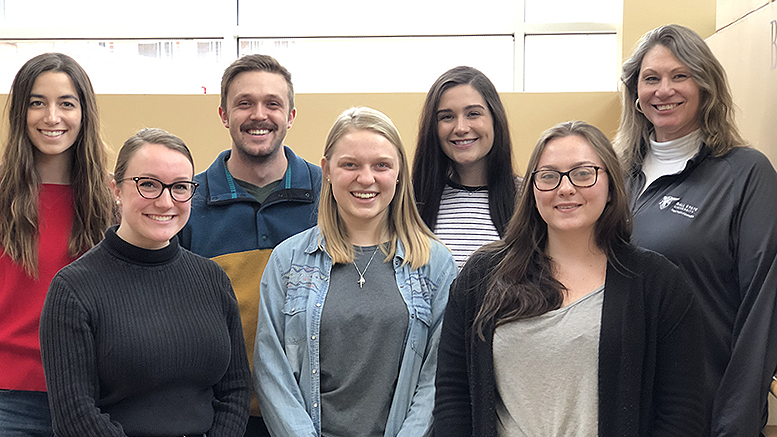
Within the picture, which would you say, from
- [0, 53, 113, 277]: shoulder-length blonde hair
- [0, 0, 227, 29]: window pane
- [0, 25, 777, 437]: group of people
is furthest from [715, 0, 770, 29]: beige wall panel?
[0, 0, 227, 29]: window pane

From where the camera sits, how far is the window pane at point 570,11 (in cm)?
525

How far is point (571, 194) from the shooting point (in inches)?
66.9

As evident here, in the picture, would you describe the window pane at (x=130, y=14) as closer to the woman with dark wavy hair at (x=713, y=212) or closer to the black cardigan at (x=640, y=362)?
the woman with dark wavy hair at (x=713, y=212)

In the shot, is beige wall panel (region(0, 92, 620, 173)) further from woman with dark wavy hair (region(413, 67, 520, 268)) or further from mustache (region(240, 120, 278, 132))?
mustache (region(240, 120, 278, 132))

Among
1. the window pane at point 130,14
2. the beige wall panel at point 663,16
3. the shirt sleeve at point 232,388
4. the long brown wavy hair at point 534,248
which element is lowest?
the shirt sleeve at point 232,388

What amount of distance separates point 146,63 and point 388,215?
408cm

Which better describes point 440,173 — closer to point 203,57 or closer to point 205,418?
point 205,418

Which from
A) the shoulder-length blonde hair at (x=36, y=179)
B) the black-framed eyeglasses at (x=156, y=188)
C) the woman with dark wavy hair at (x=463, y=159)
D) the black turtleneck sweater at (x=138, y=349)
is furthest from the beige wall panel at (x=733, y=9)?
the shoulder-length blonde hair at (x=36, y=179)

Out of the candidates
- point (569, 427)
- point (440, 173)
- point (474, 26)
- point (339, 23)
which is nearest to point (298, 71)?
point (339, 23)

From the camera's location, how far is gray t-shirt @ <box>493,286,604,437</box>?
1.61 meters

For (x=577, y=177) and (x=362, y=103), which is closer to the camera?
(x=577, y=177)

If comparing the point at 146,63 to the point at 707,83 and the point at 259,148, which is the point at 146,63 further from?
the point at 707,83

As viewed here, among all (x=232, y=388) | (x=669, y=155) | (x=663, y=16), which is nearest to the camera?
(x=232, y=388)

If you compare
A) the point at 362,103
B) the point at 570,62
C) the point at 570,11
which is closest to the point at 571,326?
the point at 362,103
